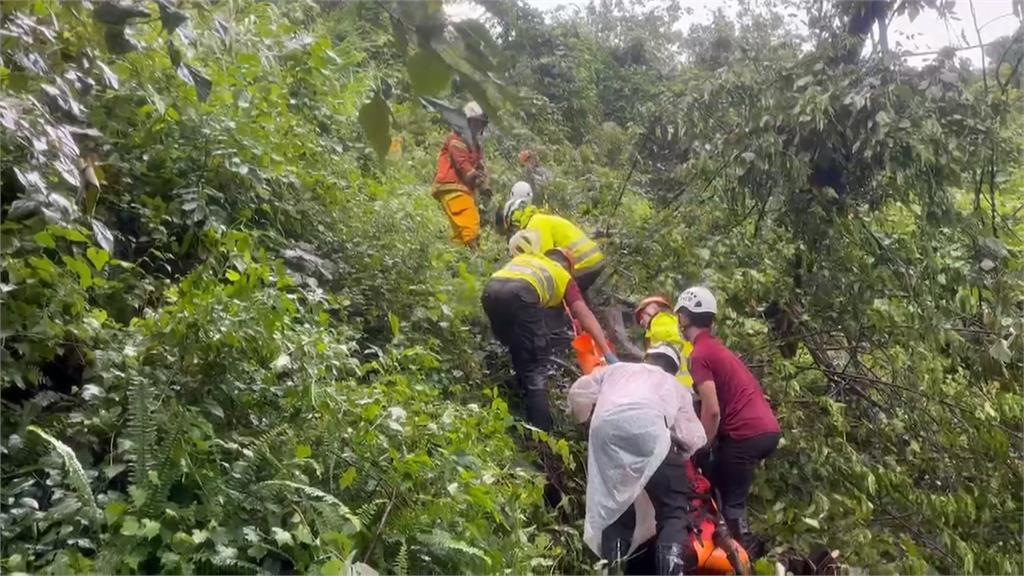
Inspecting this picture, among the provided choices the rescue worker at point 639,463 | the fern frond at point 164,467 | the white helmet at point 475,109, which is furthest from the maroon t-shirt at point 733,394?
the white helmet at point 475,109

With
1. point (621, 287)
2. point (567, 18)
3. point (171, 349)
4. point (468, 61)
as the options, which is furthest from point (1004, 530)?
point (567, 18)

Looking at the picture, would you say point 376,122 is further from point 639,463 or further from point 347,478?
point 639,463

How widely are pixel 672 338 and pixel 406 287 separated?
5.48ft

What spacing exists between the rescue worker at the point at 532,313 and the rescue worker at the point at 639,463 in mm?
877

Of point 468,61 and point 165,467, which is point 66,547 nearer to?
point 165,467

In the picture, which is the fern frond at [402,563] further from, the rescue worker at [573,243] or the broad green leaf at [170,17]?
the rescue worker at [573,243]

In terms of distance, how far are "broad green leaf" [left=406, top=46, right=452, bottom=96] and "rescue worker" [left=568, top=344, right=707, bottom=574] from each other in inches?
122

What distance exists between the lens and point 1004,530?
18.2ft

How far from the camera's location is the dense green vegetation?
3172 millimetres

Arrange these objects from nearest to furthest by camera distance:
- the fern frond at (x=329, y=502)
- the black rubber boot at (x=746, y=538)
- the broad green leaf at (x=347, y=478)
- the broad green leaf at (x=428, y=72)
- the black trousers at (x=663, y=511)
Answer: the broad green leaf at (x=428, y=72), the fern frond at (x=329, y=502), the broad green leaf at (x=347, y=478), the black trousers at (x=663, y=511), the black rubber boot at (x=746, y=538)

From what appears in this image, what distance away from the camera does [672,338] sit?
5.00 meters

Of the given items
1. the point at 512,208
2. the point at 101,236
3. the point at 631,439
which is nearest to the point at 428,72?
the point at 101,236

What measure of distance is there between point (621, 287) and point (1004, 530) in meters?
2.56

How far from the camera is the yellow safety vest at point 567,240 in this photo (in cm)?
596
